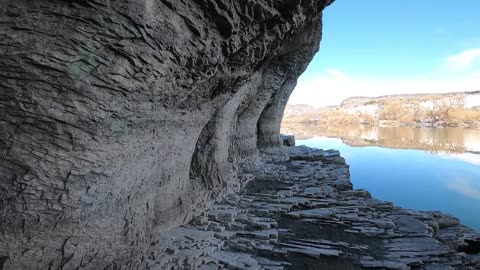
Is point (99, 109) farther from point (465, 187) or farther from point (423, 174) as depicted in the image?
point (423, 174)

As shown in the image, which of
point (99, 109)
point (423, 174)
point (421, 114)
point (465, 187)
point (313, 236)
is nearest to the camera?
point (99, 109)

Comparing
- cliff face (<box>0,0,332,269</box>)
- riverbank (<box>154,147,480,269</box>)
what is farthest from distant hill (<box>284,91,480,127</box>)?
cliff face (<box>0,0,332,269</box>)

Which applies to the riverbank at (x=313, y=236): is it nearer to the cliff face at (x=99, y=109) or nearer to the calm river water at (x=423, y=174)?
the cliff face at (x=99, y=109)

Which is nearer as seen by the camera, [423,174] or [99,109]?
[99,109]

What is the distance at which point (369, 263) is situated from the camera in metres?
3.84

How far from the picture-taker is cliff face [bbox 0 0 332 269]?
238cm

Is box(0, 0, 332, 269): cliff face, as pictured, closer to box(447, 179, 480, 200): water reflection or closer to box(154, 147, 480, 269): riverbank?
box(154, 147, 480, 269): riverbank

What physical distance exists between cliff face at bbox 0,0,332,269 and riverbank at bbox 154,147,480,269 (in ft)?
2.07

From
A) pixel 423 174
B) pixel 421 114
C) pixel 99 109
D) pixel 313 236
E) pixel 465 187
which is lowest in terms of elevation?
pixel 465 187

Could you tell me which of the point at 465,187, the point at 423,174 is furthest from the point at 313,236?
the point at 423,174

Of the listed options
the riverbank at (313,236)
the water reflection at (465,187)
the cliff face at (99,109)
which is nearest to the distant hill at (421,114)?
the water reflection at (465,187)

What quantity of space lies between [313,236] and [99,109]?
3.41 metres

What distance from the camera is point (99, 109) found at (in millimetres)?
2725

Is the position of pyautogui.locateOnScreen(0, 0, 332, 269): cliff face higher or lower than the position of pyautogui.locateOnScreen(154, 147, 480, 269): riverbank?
higher
